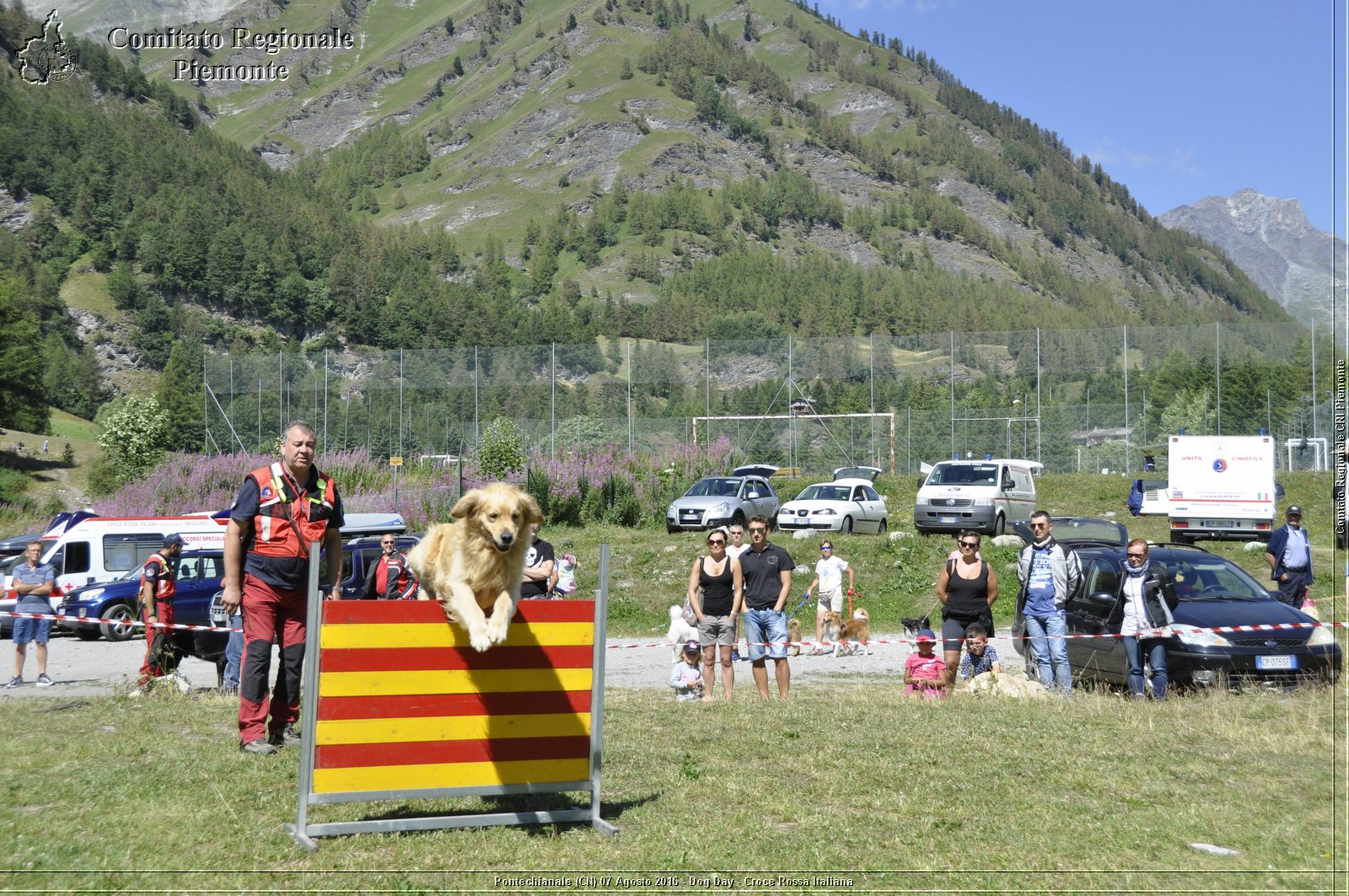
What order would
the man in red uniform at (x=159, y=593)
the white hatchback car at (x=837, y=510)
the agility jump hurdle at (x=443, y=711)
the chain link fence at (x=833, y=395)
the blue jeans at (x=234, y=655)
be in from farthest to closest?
the chain link fence at (x=833, y=395)
the white hatchback car at (x=837, y=510)
the man in red uniform at (x=159, y=593)
the blue jeans at (x=234, y=655)
the agility jump hurdle at (x=443, y=711)

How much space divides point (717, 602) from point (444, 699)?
22.3 feet

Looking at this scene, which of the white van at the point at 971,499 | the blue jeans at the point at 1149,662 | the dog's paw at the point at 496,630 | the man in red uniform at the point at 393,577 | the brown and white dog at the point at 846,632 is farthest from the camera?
the white van at the point at 971,499

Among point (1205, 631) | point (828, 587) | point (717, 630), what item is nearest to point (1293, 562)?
point (1205, 631)

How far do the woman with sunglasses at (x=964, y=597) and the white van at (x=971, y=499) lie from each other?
1630cm

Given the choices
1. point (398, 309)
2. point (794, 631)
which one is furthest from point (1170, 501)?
point (398, 309)

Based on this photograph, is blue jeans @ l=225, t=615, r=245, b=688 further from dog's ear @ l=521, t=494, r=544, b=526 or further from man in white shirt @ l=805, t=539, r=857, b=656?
man in white shirt @ l=805, t=539, r=857, b=656

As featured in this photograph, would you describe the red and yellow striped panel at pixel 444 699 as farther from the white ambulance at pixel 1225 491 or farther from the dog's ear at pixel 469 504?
the white ambulance at pixel 1225 491

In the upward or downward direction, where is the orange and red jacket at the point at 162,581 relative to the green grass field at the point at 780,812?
upward

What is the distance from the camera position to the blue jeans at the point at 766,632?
12.3 metres

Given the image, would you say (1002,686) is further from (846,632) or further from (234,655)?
(234,655)

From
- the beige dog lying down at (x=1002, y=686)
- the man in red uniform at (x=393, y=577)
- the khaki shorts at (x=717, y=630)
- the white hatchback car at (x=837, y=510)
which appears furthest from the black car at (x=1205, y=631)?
the white hatchback car at (x=837, y=510)

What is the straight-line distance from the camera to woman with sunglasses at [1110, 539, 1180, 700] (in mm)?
11445

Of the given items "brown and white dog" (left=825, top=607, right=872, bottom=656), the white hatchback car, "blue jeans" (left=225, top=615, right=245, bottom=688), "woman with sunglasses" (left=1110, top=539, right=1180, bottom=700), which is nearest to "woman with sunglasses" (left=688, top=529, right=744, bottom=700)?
"woman with sunglasses" (left=1110, top=539, right=1180, bottom=700)

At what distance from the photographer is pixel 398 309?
147 m
